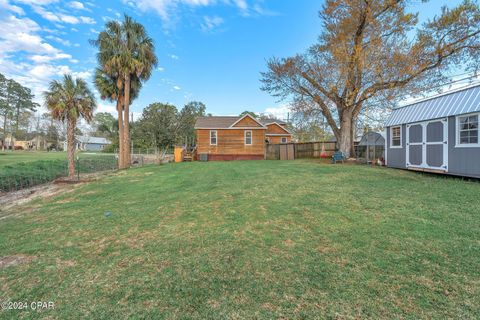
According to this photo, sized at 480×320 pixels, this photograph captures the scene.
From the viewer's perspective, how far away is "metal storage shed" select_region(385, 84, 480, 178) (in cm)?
732

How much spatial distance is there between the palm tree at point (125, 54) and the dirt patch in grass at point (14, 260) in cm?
1444

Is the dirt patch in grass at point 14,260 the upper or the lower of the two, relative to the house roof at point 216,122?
lower

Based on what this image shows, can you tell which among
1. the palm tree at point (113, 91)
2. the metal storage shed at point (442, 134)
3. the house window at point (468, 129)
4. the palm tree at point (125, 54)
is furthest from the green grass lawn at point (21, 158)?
the house window at point (468, 129)

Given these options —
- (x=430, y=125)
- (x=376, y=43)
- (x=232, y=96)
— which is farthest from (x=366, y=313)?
(x=232, y=96)

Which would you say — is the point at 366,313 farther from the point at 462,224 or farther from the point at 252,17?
the point at 252,17

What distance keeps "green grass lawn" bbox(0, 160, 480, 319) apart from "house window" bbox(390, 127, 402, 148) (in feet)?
19.6

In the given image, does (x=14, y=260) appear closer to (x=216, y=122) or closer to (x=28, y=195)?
(x=28, y=195)

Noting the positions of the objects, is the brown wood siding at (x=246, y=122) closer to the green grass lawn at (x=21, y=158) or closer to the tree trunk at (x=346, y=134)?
the tree trunk at (x=346, y=134)

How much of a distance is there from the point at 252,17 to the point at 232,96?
1173 cm

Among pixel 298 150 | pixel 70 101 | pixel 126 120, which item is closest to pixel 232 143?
pixel 298 150

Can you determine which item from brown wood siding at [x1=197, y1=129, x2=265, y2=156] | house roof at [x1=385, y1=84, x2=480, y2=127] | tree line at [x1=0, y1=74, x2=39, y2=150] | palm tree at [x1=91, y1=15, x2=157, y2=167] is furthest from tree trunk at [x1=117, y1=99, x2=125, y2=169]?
tree line at [x1=0, y1=74, x2=39, y2=150]

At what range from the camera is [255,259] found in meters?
2.75

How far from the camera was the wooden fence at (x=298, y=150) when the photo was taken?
763 inches

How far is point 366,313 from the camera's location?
1831 mm
